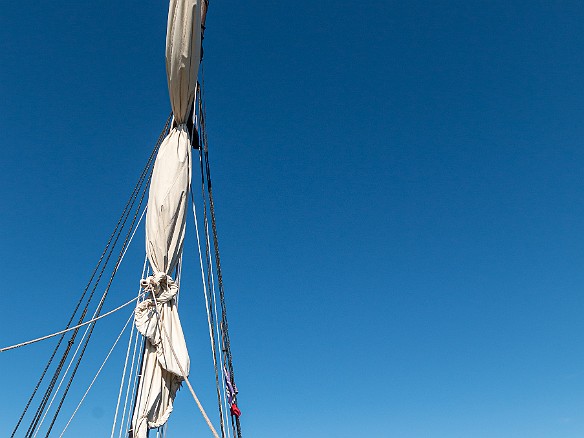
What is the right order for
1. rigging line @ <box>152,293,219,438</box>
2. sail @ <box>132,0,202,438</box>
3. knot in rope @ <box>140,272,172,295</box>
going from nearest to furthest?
1. rigging line @ <box>152,293,219,438</box>
2. sail @ <box>132,0,202,438</box>
3. knot in rope @ <box>140,272,172,295</box>

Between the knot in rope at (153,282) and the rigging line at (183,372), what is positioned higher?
the knot in rope at (153,282)

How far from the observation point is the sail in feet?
34.8

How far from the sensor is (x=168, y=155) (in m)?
13.2

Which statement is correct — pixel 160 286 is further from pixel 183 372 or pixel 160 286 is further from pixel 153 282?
pixel 183 372

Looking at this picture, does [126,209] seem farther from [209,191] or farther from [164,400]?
[164,400]

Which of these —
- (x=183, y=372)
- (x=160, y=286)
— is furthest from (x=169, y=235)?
(x=183, y=372)

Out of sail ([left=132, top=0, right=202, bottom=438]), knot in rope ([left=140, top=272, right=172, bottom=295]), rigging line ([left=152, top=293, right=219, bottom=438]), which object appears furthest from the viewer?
knot in rope ([left=140, top=272, right=172, bottom=295])

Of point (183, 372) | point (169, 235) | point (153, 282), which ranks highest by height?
point (169, 235)

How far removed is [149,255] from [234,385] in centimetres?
395

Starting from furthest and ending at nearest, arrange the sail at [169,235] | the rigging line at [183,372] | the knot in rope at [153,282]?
the knot in rope at [153,282]
the sail at [169,235]
the rigging line at [183,372]

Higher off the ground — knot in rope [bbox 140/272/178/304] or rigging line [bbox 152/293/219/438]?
knot in rope [bbox 140/272/178/304]

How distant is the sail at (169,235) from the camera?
10.6 metres

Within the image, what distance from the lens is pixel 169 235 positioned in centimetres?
1183

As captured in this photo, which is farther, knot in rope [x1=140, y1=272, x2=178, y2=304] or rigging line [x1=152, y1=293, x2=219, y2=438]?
knot in rope [x1=140, y1=272, x2=178, y2=304]
